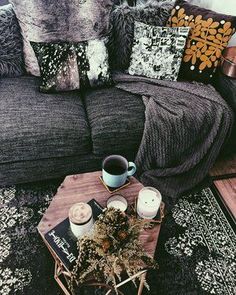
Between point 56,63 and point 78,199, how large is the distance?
0.88 meters

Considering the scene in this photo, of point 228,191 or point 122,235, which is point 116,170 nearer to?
point 122,235

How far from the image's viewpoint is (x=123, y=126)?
61.9 inches

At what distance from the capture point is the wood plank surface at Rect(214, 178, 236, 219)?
171cm

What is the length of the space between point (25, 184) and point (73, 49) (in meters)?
0.88

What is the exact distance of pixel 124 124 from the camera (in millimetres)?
1577

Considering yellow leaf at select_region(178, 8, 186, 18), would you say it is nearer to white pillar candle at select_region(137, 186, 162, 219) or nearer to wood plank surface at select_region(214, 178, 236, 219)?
wood plank surface at select_region(214, 178, 236, 219)

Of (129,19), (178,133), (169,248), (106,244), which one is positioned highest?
(129,19)

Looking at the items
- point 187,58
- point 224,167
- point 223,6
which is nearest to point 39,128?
point 187,58

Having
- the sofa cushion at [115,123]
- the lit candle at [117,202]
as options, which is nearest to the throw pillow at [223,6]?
the sofa cushion at [115,123]

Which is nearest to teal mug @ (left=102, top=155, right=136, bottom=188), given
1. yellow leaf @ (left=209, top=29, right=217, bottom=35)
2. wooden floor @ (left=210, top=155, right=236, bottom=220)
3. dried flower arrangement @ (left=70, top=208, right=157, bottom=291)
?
dried flower arrangement @ (left=70, top=208, right=157, bottom=291)

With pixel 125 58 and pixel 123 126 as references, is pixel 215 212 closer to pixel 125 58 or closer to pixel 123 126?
pixel 123 126

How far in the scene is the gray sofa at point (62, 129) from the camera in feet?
4.94

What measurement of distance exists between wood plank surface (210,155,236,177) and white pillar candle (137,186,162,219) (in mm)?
883

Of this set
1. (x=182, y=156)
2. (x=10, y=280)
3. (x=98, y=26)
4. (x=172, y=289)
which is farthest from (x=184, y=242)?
(x=98, y=26)
